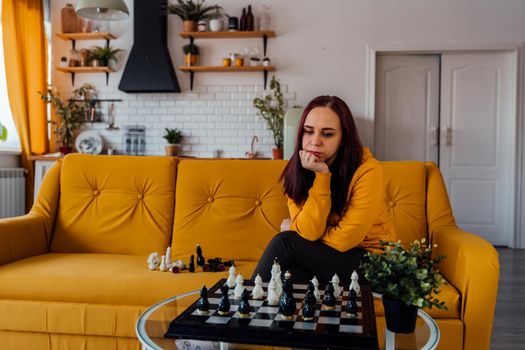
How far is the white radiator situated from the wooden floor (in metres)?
4.15

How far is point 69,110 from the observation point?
5.36m

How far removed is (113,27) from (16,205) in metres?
2.17

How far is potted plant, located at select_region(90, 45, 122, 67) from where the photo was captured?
211 inches

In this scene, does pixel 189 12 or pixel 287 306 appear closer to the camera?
pixel 287 306

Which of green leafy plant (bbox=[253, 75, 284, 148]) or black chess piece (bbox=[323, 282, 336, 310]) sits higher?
green leafy plant (bbox=[253, 75, 284, 148])

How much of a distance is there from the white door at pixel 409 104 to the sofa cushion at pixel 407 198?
10.0ft

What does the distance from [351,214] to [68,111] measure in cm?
443

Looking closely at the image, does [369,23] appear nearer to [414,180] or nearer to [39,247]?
[414,180]

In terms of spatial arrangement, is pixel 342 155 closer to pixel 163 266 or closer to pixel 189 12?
pixel 163 266

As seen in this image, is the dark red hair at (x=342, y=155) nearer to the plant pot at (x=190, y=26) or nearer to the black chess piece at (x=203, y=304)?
the black chess piece at (x=203, y=304)

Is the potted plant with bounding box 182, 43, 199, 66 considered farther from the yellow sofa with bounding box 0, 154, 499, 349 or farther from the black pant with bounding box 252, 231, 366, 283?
the black pant with bounding box 252, 231, 366, 283

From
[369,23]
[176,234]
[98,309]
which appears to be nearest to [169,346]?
[98,309]

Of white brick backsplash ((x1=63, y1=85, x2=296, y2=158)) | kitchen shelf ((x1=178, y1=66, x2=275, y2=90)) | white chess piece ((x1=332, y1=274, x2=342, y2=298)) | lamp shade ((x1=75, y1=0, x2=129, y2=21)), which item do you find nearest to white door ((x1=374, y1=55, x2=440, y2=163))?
white brick backsplash ((x1=63, y1=85, x2=296, y2=158))

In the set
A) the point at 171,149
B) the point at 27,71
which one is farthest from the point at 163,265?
the point at 27,71
